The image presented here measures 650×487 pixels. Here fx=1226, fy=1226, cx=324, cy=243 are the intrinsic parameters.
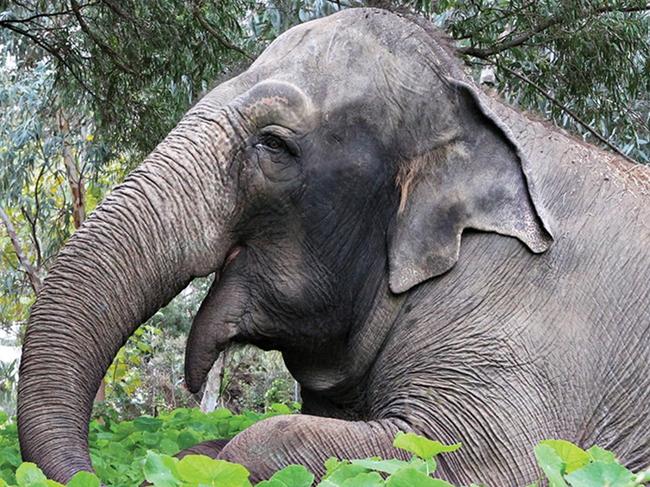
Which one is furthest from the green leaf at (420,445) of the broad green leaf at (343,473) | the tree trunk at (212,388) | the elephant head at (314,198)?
the tree trunk at (212,388)

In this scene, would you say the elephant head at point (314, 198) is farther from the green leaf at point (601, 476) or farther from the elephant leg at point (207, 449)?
the green leaf at point (601, 476)

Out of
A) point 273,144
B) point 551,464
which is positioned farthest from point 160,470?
point 273,144

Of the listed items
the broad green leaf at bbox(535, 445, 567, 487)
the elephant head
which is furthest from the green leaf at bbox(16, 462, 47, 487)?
the elephant head

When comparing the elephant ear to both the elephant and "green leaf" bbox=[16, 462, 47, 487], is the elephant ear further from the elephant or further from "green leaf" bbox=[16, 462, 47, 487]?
"green leaf" bbox=[16, 462, 47, 487]

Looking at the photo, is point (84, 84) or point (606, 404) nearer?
point (606, 404)

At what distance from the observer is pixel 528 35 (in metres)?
9.89

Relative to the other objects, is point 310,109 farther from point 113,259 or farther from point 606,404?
point 606,404

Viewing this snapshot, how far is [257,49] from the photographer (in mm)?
11477

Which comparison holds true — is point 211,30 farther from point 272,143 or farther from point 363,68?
point 272,143

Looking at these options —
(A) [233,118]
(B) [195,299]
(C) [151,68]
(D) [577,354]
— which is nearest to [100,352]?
(A) [233,118]

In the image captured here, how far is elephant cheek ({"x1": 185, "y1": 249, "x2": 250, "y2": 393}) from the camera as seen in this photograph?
486 centimetres

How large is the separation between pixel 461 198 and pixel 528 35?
5.32m

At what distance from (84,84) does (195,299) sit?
1524 centimetres

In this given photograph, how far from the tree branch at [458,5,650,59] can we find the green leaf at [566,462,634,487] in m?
7.51
